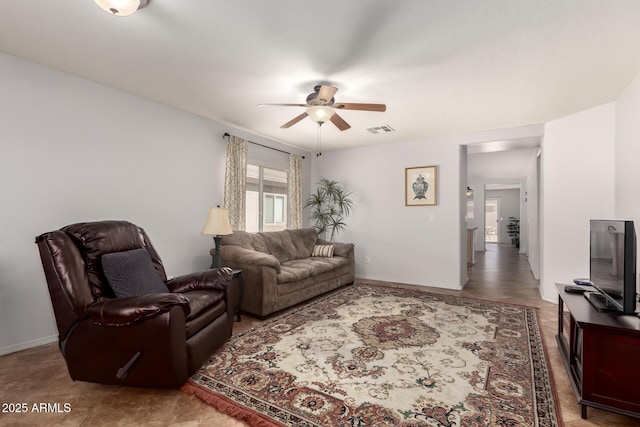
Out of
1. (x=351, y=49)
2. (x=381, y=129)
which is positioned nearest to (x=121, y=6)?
(x=351, y=49)

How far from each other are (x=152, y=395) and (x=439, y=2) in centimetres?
303

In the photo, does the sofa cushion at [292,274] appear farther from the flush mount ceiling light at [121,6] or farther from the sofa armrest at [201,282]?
the flush mount ceiling light at [121,6]

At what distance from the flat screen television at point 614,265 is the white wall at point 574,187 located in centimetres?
186

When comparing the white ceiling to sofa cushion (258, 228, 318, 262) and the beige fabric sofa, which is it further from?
sofa cushion (258, 228, 318, 262)

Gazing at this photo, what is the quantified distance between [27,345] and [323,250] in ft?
11.9

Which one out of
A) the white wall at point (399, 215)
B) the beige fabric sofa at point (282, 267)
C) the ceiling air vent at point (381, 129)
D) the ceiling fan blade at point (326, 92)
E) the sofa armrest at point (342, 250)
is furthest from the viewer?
the sofa armrest at point (342, 250)

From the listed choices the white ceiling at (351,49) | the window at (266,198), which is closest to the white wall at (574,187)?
the white ceiling at (351,49)

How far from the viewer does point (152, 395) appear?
2.02m

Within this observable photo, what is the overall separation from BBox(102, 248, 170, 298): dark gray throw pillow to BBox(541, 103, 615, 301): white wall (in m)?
4.68

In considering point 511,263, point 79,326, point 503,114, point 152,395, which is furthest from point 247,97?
point 511,263

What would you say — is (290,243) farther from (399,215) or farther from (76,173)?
(76,173)

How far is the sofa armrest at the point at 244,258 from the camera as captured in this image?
358 centimetres

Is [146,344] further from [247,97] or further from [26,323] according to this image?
[247,97]

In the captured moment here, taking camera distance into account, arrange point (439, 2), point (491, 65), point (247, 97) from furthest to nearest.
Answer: point (247, 97) → point (491, 65) → point (439, 2)
